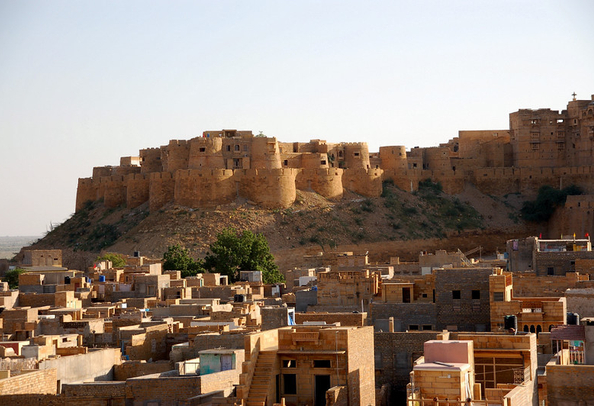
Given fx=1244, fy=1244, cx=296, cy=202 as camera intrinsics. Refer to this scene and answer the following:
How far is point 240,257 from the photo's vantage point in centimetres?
5359

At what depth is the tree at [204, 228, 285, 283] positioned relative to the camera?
52.5 metres

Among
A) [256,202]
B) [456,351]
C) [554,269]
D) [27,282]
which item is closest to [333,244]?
[256,202]

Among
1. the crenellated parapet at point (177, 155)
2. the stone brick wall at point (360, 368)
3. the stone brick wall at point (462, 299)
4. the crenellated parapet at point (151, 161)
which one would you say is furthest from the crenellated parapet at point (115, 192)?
the stone brick wall at point (360, 368)

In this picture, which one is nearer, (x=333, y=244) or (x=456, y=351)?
(x=456, y=351)

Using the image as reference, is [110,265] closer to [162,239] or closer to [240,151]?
[162,239]

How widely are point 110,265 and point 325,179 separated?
20.0 m

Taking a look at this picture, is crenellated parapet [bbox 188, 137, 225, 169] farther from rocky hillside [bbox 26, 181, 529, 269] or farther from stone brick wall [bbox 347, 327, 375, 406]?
stone brick wall [bbox 347, 327, 375, 406]

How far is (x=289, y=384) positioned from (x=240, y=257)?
36762mm

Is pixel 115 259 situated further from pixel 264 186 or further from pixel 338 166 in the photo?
pixel 338 166

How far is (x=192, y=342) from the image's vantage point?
20.4 m

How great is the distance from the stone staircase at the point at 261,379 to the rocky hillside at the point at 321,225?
42088mm

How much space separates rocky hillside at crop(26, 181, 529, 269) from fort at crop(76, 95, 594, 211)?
2.45 ft

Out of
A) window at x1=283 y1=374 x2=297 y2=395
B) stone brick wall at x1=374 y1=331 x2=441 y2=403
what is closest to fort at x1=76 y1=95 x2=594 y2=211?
stone brick wall at x1=374 y1=331 x2=441 y2=403

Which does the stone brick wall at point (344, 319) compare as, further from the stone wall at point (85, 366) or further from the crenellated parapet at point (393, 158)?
the crenellated parapet at point (393, 158)
